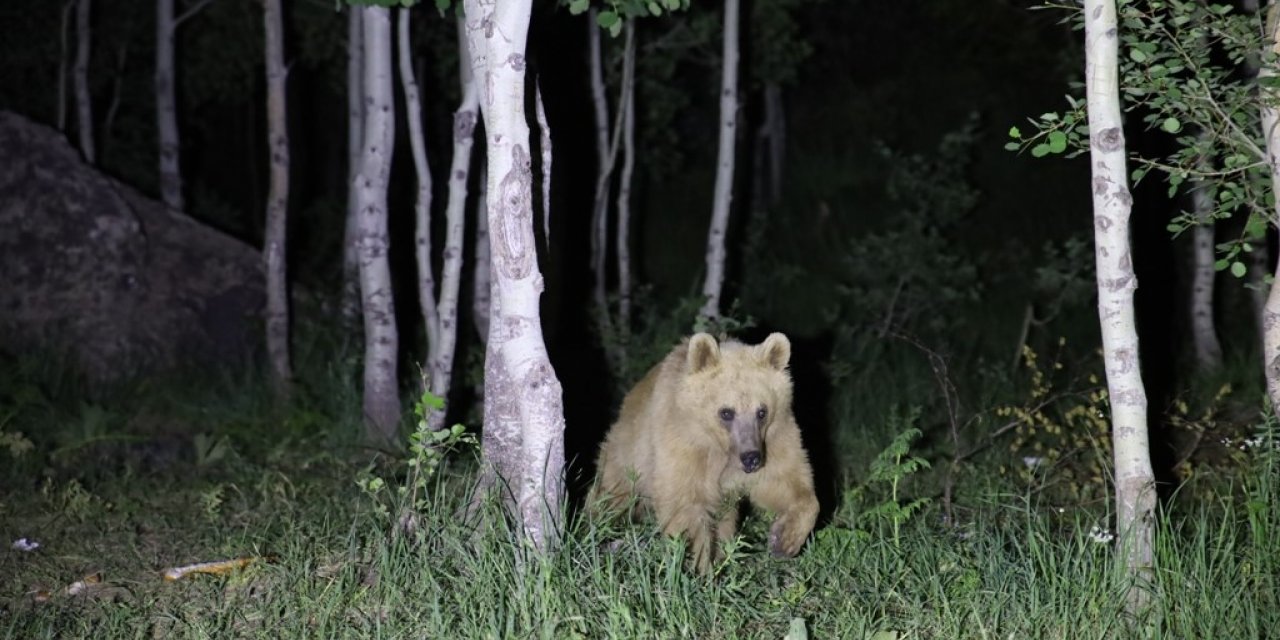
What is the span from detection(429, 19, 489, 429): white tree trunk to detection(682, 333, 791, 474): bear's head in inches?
106

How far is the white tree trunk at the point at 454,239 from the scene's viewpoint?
8.36 metres

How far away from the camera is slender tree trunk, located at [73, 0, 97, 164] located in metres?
14.6

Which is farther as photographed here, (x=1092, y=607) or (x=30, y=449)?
(x=30, y=449)

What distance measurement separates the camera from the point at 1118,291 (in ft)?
16.6

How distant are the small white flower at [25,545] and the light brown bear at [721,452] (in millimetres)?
2766

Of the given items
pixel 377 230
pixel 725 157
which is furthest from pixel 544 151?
pixel 725 157

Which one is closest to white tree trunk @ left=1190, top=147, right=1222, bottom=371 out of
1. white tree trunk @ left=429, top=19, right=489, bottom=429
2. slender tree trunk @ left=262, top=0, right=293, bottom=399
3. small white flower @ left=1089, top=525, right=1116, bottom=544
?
small white flower @ left=1089, top=525, right=1116, bottom=544

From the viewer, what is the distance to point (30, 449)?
852 cm

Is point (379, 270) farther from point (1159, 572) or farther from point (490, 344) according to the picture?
point (1159, 572)

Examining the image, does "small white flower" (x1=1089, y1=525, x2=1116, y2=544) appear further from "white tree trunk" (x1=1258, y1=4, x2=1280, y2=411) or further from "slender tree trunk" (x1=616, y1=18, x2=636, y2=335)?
"slender tree trunk" (x1=616, y1=18, x2=636, y2=335)

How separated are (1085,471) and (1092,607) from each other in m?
3.06

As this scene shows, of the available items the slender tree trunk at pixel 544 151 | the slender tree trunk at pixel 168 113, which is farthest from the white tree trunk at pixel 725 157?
the slender tree trunk at pixel 168 113

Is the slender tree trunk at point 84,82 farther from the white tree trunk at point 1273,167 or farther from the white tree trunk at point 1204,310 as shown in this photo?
the white tree trunk at point 1273,167

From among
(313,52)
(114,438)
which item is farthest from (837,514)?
(313,52)
